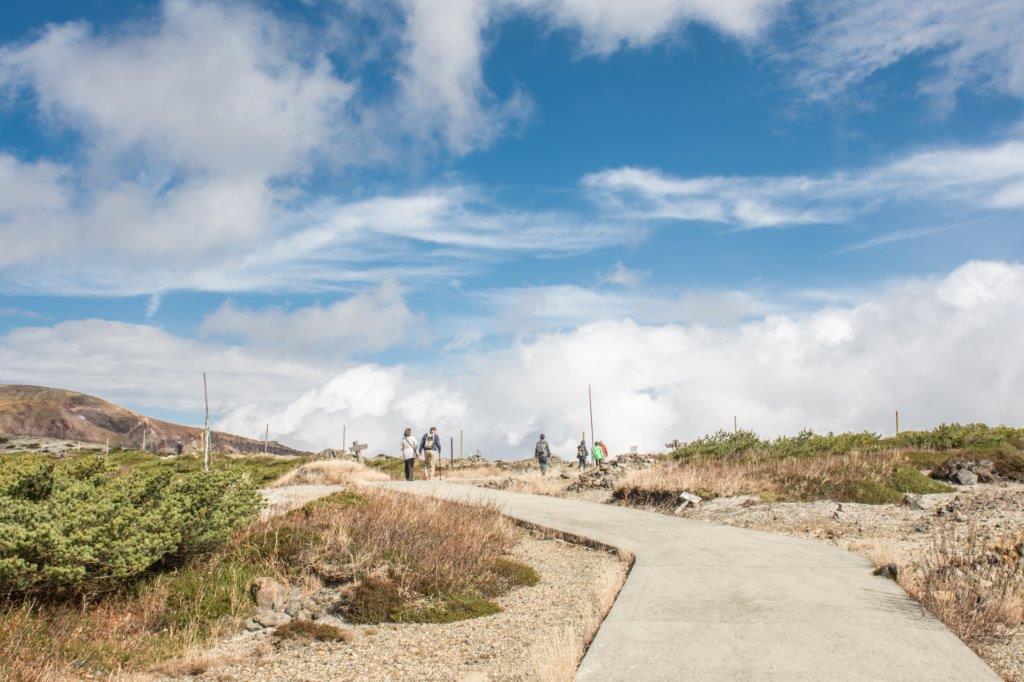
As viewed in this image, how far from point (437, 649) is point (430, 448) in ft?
66.9

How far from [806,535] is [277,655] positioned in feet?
31.8

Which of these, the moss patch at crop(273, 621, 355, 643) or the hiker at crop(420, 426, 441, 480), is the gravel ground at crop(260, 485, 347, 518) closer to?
the moss patch at crop(273, 621, 355, 643)

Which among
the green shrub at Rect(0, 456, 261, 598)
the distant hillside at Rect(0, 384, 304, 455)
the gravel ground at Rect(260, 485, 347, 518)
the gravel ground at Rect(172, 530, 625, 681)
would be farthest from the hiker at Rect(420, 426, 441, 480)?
the distant hillside at Rect(0, 384, 304, 455)

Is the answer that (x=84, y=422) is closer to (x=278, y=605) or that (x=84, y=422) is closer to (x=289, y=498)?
(x=289, y=498)

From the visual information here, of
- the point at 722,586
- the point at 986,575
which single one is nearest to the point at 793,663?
the point at 722,586

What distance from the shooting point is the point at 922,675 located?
6.02m

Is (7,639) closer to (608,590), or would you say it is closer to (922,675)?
(608,590)

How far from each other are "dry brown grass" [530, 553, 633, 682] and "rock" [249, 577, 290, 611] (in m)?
3.54

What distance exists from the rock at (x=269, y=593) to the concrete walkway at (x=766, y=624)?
4324 mm

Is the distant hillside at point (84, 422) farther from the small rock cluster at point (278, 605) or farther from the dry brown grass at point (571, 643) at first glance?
the dry brown grass at point (571, 643)

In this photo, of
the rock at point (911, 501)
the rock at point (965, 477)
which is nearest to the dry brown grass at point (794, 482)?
the rock at point (911, 501)

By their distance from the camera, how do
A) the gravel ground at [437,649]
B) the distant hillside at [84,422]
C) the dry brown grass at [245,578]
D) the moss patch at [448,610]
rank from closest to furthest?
1. the gravel ground at [437,649]
2. the dry brown grass at [245,578]
3. the moss patch at [448,610]
4. the distant hillside at [84,422]

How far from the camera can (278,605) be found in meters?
9.84

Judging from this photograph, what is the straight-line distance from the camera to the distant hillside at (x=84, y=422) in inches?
5364
